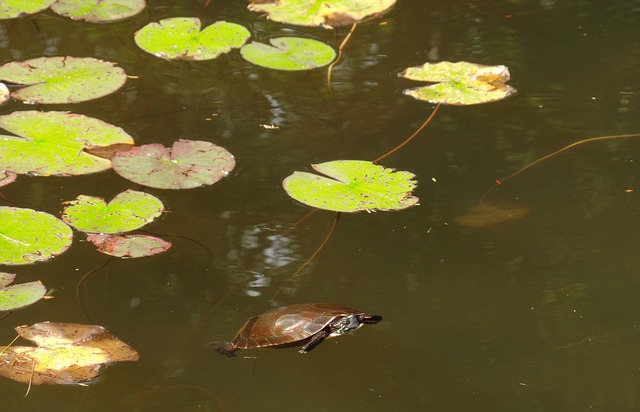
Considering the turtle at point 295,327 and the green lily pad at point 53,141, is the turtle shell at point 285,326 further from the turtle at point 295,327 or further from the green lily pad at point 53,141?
the green lily pad at point 53,141

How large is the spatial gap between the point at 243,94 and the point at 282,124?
286 millimetres

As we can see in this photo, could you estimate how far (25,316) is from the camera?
2.11m

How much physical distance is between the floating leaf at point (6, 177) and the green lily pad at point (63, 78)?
0.47 meters

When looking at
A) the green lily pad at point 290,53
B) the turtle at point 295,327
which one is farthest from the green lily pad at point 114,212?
the green lily pad at point 290,53

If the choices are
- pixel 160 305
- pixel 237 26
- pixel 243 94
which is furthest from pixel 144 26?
pixel 160 305

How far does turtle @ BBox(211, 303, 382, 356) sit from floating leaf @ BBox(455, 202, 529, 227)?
0.55 m

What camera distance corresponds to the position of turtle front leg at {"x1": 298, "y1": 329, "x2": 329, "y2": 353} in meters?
2.02

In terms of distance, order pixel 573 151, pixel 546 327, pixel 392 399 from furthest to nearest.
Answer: pixel 573 151, pixel 546 327, pixel 392 399

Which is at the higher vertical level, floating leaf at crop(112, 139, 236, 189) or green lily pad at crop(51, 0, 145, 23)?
green lily pad at crop(51, 0, 145, 23)

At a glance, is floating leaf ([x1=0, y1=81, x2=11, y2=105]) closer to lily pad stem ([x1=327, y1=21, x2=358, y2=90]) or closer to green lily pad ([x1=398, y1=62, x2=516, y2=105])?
lily pad stem ([x1=327, y1=21, x2=358, y2=90])

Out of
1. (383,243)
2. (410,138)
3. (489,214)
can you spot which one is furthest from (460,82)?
(383,243)

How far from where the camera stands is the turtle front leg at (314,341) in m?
2.02

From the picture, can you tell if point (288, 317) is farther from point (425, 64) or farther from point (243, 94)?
point (425, 64)

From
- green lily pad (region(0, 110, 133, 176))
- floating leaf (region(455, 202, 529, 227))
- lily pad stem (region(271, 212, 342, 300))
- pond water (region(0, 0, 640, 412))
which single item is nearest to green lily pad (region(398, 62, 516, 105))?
pond water (region(0, 0, 640, 412))
